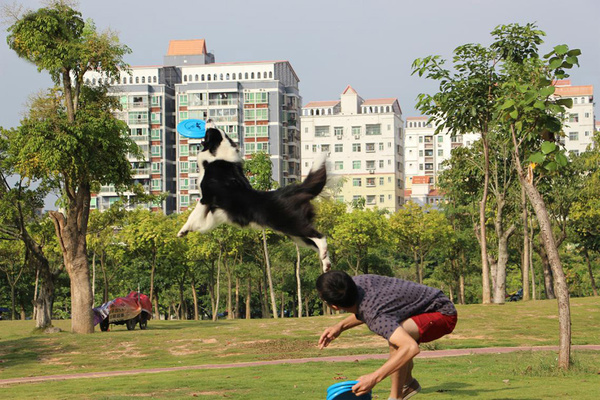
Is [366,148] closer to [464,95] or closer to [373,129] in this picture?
[373,129]

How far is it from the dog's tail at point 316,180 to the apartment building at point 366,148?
100353 millimetres

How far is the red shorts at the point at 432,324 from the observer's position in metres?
6.04

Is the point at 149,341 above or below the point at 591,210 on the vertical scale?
below

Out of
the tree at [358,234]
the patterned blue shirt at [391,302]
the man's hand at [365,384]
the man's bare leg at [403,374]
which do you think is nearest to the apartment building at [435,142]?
the tree at [358,234]

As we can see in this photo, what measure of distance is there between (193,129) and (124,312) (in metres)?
28.6

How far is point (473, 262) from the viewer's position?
53.2 m

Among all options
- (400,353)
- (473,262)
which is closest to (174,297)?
(473,262)

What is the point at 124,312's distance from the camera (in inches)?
1252

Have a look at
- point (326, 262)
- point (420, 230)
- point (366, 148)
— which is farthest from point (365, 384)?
point (366, 148)

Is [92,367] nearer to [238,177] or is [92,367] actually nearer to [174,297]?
[238,177]

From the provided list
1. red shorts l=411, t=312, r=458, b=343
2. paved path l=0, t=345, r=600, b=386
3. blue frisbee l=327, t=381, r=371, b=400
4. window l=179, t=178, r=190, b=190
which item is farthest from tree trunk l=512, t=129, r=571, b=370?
window l=179, t=178, r=190, b=190

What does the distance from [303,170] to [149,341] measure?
255ft

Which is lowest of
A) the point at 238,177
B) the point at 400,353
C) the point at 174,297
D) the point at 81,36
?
the point at 174,297

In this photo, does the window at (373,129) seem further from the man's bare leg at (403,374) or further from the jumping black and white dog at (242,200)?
the jumping black and white dog at (242,200)
